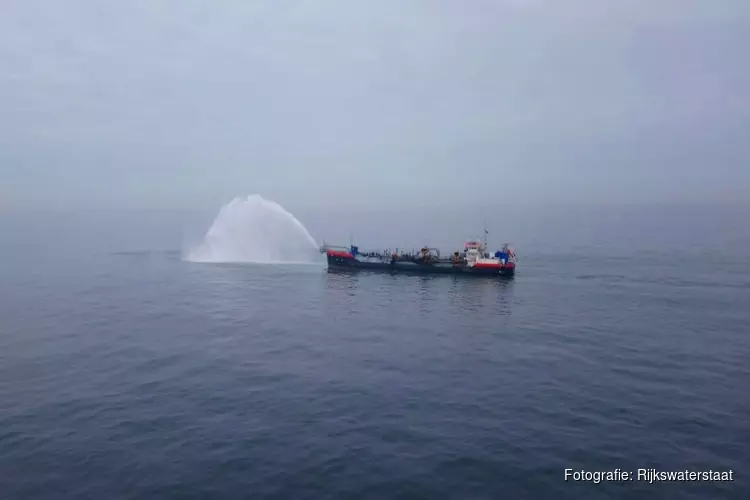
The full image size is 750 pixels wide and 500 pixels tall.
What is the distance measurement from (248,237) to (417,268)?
4234 centimetres

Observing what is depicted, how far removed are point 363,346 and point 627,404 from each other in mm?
26572

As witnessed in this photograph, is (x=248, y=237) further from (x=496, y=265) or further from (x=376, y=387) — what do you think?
(x=376, y=387)

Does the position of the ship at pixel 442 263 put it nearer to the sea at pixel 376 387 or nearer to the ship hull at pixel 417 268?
the ship hull at pixel 417 268

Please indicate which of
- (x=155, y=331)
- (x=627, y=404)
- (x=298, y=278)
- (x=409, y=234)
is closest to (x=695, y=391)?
(x=627, y=404)

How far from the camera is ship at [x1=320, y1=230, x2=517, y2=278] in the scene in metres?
97.6

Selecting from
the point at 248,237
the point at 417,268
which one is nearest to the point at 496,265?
the point at 417,268

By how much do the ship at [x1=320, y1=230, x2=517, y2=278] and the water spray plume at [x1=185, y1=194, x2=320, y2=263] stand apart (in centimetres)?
1264

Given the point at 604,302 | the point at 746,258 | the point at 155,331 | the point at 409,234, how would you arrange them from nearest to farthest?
the point at 155,331, the point at 604,302, the point at 746,258, the point at 409,234

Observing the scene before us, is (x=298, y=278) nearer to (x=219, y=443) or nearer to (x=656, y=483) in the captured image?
(x=219, y=443)

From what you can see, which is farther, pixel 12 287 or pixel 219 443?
pixel 12 287

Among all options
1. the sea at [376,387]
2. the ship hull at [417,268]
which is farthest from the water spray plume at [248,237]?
the sea at [376,387]

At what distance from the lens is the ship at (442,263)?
320 ft

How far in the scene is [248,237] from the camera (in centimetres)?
12062

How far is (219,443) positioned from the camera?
35.3m
